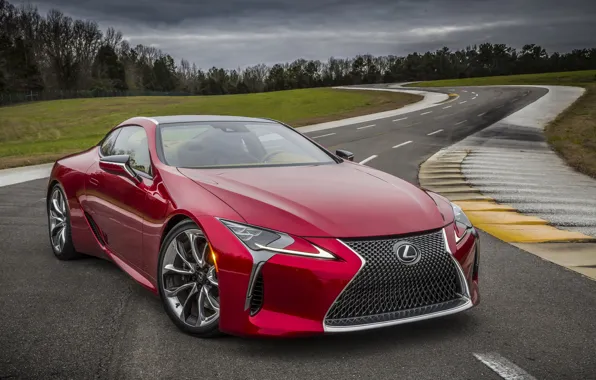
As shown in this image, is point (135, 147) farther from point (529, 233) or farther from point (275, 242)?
point (529, 233)

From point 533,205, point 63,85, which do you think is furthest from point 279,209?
point 63,85

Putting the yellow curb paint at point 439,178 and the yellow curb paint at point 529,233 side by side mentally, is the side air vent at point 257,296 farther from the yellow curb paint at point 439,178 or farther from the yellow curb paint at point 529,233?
the yellow curb paint at point 439,178

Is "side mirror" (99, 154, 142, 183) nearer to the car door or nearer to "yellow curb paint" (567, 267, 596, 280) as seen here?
the car door

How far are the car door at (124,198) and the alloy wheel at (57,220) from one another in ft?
2.23

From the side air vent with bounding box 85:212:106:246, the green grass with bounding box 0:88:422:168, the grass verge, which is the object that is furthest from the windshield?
the green grass with bounding box 0:88:422:168

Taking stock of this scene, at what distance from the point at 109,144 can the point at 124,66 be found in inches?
5129

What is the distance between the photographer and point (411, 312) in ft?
11.6

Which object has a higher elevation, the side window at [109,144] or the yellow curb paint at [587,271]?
the side window at [109,144]

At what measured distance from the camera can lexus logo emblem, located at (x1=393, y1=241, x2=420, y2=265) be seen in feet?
11.4

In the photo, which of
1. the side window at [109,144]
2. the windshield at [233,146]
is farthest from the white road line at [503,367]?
the side window at [109,144]

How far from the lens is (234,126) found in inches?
212

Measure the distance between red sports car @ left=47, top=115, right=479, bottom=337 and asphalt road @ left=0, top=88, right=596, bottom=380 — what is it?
218 millimetres

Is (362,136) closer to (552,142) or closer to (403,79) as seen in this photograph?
(552,142)

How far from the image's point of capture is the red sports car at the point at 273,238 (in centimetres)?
341
